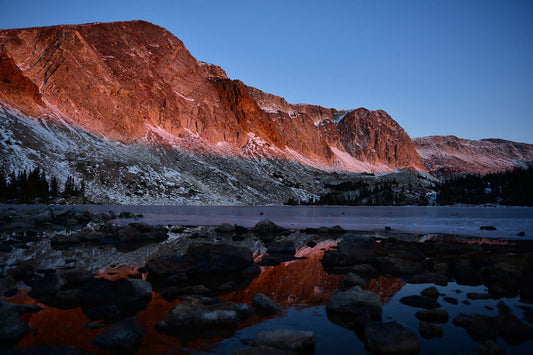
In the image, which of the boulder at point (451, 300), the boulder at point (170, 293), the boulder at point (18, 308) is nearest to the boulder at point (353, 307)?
the boulder at point (451, 300)

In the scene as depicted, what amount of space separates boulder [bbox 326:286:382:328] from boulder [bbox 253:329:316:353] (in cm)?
191

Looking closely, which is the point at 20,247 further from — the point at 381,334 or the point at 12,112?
the point at 12,112

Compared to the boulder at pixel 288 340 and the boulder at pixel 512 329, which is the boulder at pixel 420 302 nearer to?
the boulder at pixel 512 329

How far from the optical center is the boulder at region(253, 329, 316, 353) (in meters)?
7.41

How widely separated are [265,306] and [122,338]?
4.12 m

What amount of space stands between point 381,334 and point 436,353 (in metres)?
1.14

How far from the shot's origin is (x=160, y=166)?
152m

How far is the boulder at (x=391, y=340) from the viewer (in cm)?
727

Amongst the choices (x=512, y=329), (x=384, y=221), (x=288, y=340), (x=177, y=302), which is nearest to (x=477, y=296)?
(x=512, y=329)

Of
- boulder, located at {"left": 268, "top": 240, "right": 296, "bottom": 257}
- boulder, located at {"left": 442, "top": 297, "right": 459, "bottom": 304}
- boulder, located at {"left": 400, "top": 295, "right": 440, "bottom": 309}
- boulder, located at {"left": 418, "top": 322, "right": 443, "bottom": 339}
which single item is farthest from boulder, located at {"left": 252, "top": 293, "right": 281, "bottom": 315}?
boulder, located at {"left": 268, "top": 240, "right": 296, "bottom": 257}

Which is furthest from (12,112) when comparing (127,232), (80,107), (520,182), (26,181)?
(520,182)

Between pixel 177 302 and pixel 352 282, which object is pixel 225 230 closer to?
pixel 352 282

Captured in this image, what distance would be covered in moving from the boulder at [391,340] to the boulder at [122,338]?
17.1 feet

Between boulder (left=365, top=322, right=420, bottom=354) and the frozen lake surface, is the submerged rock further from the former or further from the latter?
the frozen lake surface
